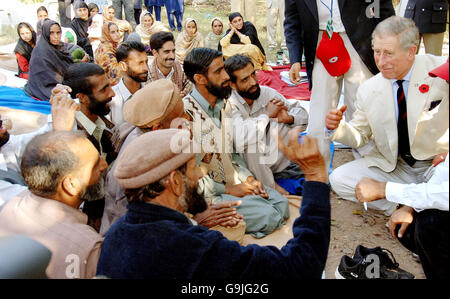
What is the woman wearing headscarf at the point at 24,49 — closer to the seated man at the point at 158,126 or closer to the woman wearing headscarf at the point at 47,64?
the woman wearing headscarf at the point at 47,64

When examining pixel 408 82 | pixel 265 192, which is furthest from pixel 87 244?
pixel 408 82

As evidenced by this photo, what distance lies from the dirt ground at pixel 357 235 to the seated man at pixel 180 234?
1.32 metres

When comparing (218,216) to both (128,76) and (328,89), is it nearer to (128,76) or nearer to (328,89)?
(328,89)

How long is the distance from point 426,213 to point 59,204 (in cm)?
178

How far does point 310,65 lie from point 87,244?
2.70 metres

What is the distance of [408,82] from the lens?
8.94ft

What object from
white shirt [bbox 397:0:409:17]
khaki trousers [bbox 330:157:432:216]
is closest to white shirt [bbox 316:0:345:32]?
khaki trousers [bbox 330:157:432:216]

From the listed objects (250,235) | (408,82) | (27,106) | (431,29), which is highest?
(431,29)

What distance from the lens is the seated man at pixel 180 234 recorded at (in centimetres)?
135

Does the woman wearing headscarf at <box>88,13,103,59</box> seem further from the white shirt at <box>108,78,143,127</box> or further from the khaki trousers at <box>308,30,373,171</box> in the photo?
the khaki trousers at <box>308,30,373,171</box>

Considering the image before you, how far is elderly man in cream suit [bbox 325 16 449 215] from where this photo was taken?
8.52ft

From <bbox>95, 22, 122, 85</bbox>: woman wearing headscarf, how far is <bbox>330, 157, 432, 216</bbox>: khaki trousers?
12.1ft

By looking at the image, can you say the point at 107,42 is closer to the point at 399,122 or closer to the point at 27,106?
the point at 27,106

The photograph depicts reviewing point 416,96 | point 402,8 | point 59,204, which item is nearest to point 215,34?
point 402,8
